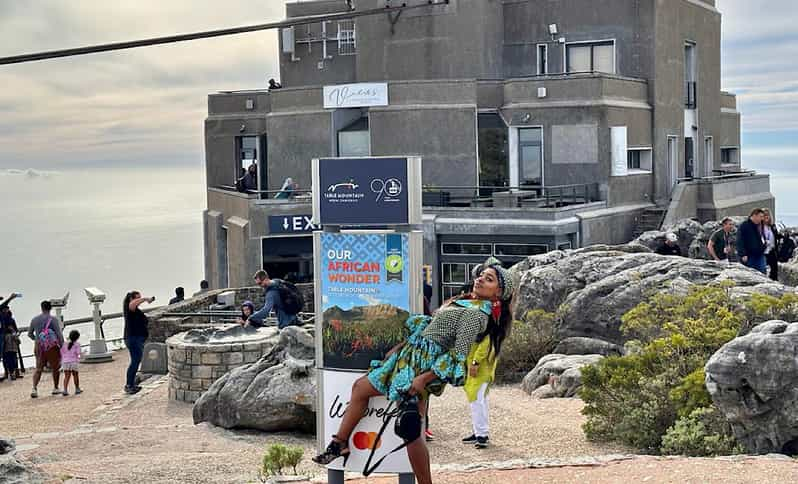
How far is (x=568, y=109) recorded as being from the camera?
34938 mm

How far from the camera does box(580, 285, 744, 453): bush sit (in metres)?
12.3

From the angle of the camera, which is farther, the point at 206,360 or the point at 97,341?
the point at 97,341

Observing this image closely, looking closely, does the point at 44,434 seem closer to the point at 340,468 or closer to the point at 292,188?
the point at 340,468

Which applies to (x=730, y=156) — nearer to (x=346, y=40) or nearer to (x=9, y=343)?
(x=346, y=40)

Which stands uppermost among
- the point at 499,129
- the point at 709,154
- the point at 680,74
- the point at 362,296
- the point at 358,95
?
the point at 680,74

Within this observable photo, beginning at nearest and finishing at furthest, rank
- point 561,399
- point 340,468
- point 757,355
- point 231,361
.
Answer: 1. point 340,468
2. point 757,355
3. point 561,399
4. point 231,361

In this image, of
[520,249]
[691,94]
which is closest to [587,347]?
[520,249]

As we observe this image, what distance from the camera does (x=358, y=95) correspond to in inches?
1432

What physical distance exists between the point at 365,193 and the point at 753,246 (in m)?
10.4

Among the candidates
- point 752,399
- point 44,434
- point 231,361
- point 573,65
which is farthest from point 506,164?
point 752,399

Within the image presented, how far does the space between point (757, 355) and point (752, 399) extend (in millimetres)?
424

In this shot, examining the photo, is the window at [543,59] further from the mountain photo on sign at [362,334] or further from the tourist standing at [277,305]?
the mountain photo on sign at [362,334]

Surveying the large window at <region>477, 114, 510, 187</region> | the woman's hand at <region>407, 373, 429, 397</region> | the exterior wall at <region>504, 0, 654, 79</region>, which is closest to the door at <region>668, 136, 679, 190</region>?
the exterior wall at <region>504, 0, 654, 79</region>

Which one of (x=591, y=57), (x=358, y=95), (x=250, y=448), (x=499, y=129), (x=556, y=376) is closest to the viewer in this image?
(x=250, y=448)
